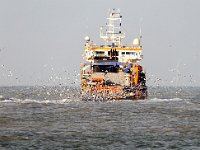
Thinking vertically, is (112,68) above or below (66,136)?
above

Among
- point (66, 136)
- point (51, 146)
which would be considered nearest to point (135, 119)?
point (66, 136)

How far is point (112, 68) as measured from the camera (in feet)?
272

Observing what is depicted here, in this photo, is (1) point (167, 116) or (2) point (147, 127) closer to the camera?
(2) point (147, 127)

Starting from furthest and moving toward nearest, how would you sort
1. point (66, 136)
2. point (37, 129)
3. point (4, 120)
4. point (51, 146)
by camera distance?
point (4, 120), point (37, 129), point (66, 136), point (51, 146)

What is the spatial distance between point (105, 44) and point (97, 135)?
52585 mm

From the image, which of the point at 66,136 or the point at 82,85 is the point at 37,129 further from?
the point at 82,85

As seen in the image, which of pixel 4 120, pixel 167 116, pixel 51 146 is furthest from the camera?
pixel 167 116

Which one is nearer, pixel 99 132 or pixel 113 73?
pixel 99 132

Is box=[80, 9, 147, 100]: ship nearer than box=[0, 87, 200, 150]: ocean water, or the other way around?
box=[0, 87, 200, 150]: ocean water

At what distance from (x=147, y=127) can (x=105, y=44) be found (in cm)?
4723

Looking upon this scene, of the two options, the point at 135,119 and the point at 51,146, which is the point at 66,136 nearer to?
the point at 51,146

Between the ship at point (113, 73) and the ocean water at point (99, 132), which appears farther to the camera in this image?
the ship at point (113, 73)

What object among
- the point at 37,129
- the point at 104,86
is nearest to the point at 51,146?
the point at 37,129

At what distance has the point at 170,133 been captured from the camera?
3903 cm
